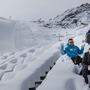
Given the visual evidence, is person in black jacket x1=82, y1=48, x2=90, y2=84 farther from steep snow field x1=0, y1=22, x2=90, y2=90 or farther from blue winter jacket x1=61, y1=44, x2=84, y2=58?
blue winter jacket x1=61, y1=44, x2=84, y2=58

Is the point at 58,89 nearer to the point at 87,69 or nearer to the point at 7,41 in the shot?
the point at 87,69

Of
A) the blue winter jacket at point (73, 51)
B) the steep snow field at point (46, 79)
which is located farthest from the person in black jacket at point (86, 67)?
the blue winter jacket at point (73, 51)

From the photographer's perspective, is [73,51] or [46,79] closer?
[46,79]

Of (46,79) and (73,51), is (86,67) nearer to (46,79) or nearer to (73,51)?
(46,79)

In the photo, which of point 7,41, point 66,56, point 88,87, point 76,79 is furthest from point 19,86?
point 7,41

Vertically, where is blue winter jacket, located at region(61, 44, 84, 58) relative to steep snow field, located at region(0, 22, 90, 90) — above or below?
above

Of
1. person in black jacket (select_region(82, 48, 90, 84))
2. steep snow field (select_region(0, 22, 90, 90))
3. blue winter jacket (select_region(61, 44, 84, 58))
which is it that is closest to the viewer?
steep snow field (select_region(0, 22, 90, 90))

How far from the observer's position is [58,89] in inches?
329

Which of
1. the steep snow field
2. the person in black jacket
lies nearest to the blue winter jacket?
the steep snow field

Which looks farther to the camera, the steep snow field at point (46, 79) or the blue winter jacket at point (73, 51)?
the blue winter jacket at point (73, 51)

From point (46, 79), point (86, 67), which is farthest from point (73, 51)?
point (86, 67)

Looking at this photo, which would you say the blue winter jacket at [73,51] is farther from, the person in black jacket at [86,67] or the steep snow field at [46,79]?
the person in black jacket at [86,67]

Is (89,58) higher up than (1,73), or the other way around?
(89,58)

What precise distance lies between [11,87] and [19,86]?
35cm
